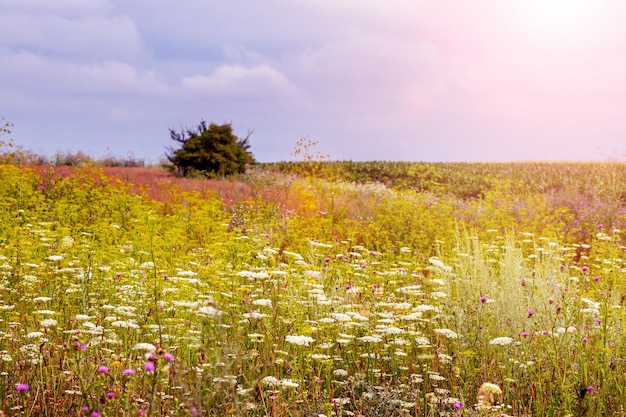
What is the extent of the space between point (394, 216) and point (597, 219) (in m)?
5.68

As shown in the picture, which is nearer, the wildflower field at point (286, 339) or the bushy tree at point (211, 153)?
the wildflower field at point (286, 339)

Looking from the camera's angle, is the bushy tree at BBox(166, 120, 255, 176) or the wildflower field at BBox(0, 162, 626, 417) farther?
the bushy tree at BBox(166, 120, 255, 176)

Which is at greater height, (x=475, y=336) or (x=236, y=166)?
(x=236, y=166)

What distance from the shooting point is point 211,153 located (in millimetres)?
23922

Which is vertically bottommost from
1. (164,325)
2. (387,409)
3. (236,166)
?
(387,409)

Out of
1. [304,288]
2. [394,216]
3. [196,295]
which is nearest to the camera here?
[196,295]

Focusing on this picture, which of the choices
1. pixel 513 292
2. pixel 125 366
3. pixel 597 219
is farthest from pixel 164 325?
pixel 597 219

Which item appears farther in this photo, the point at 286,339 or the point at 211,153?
the point at 211,153

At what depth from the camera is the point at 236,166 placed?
24391mm

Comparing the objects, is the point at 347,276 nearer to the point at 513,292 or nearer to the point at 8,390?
the point at 513,292

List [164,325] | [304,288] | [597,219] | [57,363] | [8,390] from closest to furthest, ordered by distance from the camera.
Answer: [8,390] → [57,363] → [164,325] → [304,288] → [597,219]

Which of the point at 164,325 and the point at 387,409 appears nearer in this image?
the point at 387,409

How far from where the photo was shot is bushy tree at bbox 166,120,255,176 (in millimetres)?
23938

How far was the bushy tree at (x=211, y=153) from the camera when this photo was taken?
23.9 meters
